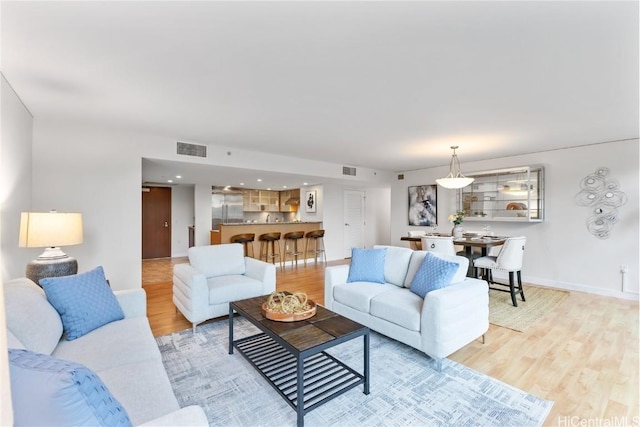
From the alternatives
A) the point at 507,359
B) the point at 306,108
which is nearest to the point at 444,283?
the point at 507,359

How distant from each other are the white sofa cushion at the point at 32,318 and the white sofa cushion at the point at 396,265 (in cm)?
286

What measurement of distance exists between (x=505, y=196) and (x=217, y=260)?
5.20 meters

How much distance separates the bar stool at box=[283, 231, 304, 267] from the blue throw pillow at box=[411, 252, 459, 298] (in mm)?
4259

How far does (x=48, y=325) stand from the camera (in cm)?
176

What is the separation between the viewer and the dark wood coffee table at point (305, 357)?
1.82 meters

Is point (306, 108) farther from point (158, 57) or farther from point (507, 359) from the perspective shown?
point (507, 359)

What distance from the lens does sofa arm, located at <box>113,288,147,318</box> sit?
2355mm

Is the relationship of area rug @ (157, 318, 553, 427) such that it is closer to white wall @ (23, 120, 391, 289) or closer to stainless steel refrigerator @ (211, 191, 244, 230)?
white wall @ (23, 120, 391, 289)

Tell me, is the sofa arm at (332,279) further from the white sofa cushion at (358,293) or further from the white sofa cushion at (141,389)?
the white sofa cushion at (141,389)

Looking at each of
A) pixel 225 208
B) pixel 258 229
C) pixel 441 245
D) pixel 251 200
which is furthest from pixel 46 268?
pixel 251 200

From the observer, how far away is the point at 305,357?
1765 mm

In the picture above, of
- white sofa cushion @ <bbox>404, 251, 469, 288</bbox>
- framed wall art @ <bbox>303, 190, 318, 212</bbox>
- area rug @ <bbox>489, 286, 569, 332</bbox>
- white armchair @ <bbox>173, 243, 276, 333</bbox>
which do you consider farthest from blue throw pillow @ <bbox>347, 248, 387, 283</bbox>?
framed wall art @ <bbox>303, 190, 318, 212</bbox>

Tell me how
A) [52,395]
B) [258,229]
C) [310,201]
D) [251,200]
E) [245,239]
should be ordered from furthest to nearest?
1. [251,200]
2. [310,201]
3. [258,229]
4. [245,239]
5. [52,395]

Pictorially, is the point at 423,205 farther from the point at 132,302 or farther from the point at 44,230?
the point at 44,230
